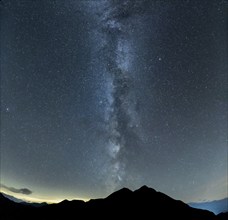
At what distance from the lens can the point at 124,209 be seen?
2854 inches

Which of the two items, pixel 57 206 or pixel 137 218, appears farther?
pixel 57 206

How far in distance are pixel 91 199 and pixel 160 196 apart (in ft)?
64.5

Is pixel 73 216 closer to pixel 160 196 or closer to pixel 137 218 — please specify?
pixel 137 218

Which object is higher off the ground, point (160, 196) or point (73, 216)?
point (160, 196)

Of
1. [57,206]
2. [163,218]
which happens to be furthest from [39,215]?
[163,218]

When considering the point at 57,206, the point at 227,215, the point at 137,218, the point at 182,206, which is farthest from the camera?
the point at 227,215

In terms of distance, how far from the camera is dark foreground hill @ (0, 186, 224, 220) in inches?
2795

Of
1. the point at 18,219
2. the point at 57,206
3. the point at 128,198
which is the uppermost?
the point at 128,198

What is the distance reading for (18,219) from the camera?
254 feet

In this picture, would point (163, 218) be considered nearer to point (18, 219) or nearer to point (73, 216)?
point (73, 216)

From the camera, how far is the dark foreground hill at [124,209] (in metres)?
71.0

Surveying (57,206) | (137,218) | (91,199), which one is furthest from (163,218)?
(57,206)

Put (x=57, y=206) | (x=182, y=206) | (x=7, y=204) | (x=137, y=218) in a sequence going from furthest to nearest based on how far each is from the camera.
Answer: (x=7, y=204), (x=57, y=206), (x=182, y=206), (x=137, y=218)

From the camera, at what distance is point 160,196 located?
76938 mm
